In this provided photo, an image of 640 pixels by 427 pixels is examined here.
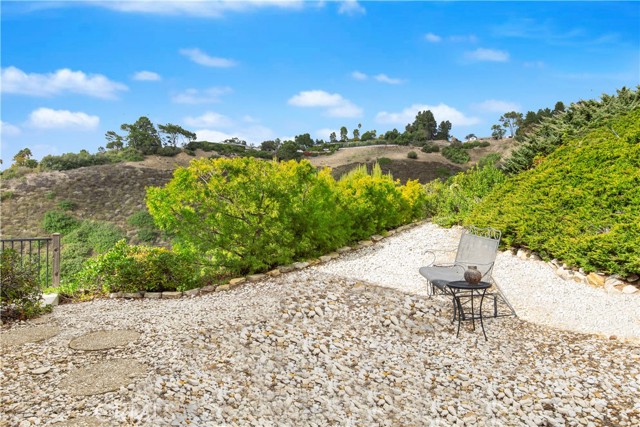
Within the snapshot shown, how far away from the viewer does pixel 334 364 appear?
3.83 meters

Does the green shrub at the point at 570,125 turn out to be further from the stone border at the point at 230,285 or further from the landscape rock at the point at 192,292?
the landscape rock at the point at 192,292

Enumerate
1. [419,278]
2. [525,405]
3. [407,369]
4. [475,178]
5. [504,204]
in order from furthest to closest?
[475,178] < [504,204] < [419,278] < [407,369] < [525,405]

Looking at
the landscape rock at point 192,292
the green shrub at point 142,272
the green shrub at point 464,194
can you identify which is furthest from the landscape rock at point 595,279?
the green shrub at point 142,272

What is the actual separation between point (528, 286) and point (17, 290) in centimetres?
646

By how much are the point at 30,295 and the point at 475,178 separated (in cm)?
961

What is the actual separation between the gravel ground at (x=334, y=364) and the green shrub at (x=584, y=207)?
0.63 metres

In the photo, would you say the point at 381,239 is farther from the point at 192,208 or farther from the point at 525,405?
the point at 525,405

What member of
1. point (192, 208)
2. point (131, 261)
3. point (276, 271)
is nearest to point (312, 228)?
point (276, 271)

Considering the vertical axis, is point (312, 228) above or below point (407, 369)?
above

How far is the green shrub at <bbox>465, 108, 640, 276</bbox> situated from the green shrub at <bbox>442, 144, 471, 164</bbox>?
1975 cm

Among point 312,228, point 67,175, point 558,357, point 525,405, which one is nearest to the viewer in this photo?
point 525,405

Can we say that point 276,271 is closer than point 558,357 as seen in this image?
No

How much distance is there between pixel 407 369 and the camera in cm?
387

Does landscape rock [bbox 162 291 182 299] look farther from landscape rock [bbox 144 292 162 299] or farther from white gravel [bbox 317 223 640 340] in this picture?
white gravel [bbox 317 223 640 340]
